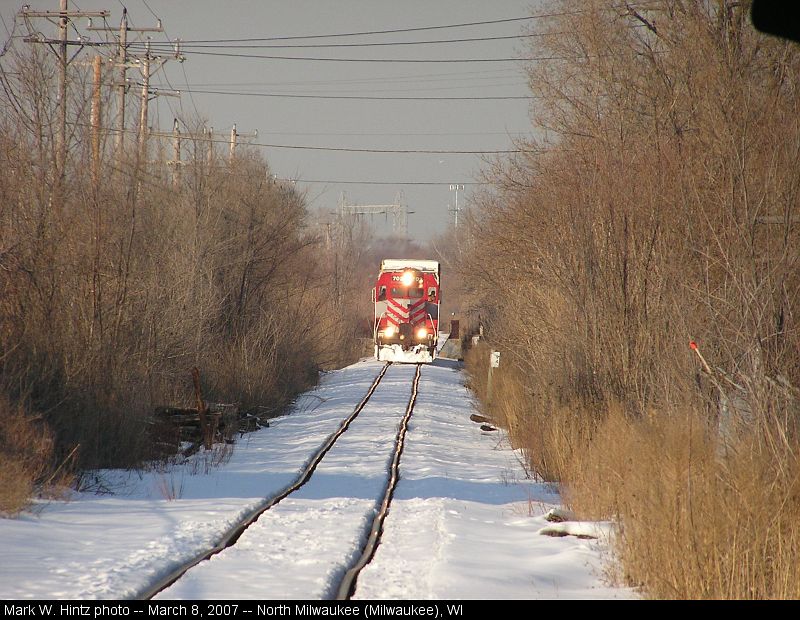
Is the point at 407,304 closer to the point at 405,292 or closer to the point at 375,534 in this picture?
the point at 405,292

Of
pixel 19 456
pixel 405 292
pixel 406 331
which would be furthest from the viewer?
pixel 406 331

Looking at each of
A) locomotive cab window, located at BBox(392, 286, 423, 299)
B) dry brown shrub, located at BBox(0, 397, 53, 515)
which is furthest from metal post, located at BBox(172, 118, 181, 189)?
dry brown shrub, located at BBox(0, 397, 53, 515)

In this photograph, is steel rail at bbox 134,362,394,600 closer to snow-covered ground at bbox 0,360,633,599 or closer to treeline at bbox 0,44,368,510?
snow-covered ground at bbox 0,360,633,599

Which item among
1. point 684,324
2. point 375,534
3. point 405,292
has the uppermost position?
point 405,292

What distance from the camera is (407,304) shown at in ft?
124

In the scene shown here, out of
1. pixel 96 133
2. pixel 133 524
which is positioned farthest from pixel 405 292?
pixel 133 524

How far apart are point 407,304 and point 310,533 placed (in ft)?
92.4

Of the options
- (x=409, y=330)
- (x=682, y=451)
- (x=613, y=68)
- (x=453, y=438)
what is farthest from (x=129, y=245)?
(x=409, y=330)

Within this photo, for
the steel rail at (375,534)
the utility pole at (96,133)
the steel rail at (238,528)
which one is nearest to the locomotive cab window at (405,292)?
the steel rail at (375,534)

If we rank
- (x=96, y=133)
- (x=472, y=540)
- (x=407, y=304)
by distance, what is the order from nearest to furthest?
(x=472, y=540), (x=96, y=133), (x=407, y=304)

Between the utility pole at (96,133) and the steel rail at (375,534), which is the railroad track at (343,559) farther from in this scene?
the utility pole at (96,133)

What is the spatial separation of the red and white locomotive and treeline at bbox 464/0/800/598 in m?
16.2

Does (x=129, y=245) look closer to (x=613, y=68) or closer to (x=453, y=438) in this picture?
(x=453, y=438)
